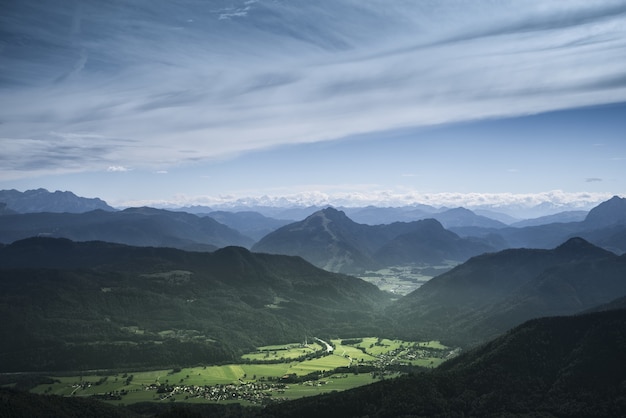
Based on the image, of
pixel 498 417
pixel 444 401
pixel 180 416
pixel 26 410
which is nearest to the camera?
pixel 180 416

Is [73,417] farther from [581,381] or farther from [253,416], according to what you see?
[581,381]

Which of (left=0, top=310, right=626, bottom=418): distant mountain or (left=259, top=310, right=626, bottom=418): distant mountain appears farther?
(left=259, top=310, right=626, bottom=418): distant mountain

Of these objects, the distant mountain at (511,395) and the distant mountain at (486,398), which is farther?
the distant mountain at (511,395)

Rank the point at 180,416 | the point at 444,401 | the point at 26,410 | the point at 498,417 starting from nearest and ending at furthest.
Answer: the point at 180,416 < the point at 26,410 < the point at 498,417 < the point at 444,401

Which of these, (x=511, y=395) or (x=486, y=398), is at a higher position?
(x=511, y=395)

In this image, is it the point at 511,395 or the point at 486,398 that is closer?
the point at 486,398

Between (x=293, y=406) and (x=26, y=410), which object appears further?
(x=293, y=406)

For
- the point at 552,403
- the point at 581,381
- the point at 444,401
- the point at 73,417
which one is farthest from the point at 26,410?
the point at 581,381

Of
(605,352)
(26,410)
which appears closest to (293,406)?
(26,410)

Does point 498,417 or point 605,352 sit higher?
point 605,352

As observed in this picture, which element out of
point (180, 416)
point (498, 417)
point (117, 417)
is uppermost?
point (180, 416)

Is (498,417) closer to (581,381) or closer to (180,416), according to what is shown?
(581,381)
